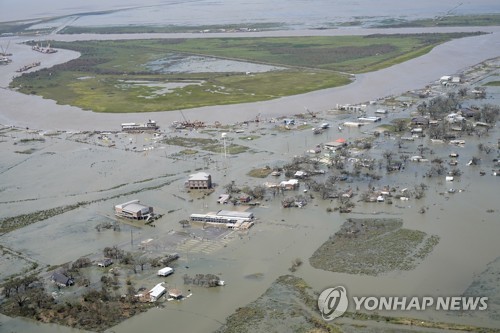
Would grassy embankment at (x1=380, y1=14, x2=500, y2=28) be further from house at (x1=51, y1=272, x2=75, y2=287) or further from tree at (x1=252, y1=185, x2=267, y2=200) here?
house at (x1=51, y1=272, x2=75, y2=287)

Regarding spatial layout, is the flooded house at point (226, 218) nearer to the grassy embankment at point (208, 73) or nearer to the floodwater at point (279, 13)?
the grassy embankment at point (208, 73)

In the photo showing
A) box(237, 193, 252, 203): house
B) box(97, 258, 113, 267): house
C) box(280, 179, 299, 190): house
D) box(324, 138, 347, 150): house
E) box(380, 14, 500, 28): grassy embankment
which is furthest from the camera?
box(380, 14, 500, 28): grassy embankment

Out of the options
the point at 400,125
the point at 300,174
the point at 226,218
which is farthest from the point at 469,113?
the point at 226,218

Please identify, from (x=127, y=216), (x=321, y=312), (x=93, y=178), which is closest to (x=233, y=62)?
(x=93, y=178)

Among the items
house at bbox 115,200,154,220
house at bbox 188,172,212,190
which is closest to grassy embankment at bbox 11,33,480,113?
A: house at bbox 188,172,212,190

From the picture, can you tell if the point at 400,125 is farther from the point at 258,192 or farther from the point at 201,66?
the point at 201,66

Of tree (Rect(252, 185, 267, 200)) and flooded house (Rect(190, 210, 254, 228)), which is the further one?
tree (Rect(252, 185, 267, 200))
